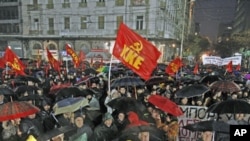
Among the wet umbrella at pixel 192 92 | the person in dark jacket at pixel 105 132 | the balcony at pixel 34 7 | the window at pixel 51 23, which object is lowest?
the person in dark jacket at pixel 105 132

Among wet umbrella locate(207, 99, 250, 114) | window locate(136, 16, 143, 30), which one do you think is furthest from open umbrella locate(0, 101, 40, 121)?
window locate(136, 16, 143, 30)

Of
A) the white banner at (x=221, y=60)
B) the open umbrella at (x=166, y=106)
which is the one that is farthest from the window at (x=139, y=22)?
the open umbrella at (x=166, y=106)

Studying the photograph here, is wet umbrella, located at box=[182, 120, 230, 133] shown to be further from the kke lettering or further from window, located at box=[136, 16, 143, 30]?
window, located at box=[136, 16, 143, 30]

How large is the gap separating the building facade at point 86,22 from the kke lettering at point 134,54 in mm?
25069

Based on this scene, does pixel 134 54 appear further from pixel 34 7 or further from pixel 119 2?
pixel 34 7

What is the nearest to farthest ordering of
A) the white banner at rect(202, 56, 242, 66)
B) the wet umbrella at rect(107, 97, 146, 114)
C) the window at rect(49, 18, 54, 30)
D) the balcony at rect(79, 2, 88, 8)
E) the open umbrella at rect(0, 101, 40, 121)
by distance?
the open umbrella at rect(0, 101, 40, 121)
the wet umbrella at rect(107, 97, 146, 114)
the white banner at rect(202, 56, 242, 66)
the balcony at rect(79, 2, 88, 8)
the window at rect(49, 18, 54, 30)

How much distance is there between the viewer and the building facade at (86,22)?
31484mm

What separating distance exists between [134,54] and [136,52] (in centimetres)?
6

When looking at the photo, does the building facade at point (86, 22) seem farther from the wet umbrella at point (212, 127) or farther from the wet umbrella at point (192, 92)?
the wet umbrella at point (212, 127)

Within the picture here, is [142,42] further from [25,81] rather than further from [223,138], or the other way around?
[25,81]

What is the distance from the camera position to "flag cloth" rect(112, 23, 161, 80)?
20.5 ft

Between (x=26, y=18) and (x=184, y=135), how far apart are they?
3591cm

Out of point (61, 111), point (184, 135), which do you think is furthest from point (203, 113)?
point (61, 111)

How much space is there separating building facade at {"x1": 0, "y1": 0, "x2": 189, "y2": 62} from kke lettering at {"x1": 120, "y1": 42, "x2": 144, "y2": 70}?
25.1 m
